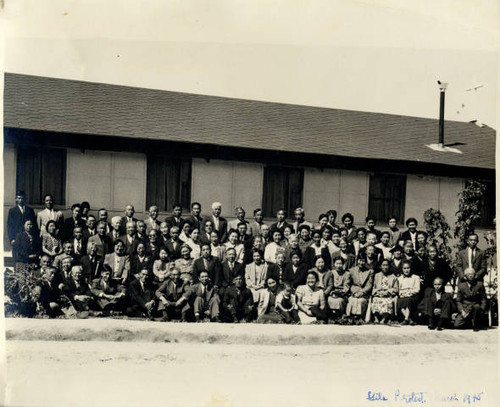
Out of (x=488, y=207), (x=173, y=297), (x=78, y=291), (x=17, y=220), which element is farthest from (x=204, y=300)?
(x=488, y=207)

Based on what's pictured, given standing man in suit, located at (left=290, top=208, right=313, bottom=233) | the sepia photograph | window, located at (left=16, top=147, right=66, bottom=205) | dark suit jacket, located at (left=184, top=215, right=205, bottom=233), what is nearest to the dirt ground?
the sepia photograph

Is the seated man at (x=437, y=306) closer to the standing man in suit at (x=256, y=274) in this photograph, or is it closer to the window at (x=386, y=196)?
the window at (x=386, y=196)

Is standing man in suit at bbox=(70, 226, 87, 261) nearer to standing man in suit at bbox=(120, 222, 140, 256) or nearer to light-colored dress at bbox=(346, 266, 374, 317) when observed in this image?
standing man in suit at bbox=(120, 222, 140, 256)

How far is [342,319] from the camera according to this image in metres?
5.78

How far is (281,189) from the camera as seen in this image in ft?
23.0

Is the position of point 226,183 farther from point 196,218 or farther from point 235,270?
point 235,270

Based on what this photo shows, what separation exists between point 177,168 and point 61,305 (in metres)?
2.19

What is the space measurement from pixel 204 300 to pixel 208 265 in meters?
0.35

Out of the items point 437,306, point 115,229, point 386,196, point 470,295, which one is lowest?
point 437,306

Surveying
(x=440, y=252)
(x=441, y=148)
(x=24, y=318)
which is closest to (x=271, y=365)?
(x=24, y=318)

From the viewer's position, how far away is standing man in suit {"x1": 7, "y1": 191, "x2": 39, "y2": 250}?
4863mm

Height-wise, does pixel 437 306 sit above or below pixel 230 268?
below

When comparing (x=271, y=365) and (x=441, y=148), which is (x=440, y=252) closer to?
(x=441, y=148)

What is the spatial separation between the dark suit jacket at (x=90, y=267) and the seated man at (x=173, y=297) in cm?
60
